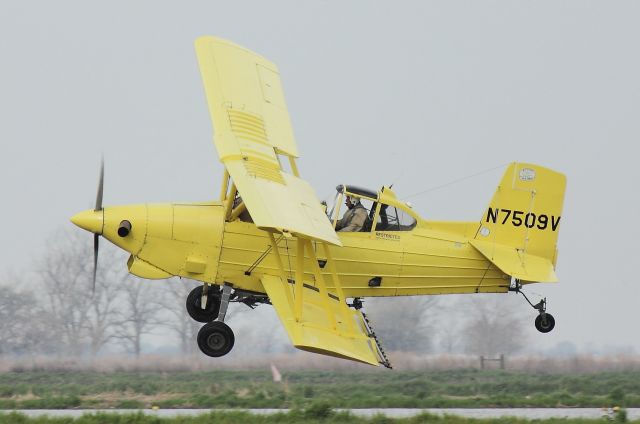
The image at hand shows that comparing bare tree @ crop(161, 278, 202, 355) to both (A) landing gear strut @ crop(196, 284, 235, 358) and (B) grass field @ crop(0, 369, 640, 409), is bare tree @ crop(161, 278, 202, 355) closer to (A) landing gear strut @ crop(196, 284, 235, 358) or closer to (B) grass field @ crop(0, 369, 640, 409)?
(B) grass field @ crop(0, 369, 640, 409)

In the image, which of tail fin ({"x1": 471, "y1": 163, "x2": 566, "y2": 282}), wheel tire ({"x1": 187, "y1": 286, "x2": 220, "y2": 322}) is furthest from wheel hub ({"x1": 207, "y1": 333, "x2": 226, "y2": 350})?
tail fin ({"x1": 471, "y1": 163, "x2": 566, "y2": 282})

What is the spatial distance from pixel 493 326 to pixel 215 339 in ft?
91.4

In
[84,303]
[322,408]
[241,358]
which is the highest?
[84,303]

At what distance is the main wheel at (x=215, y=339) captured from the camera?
648 inches

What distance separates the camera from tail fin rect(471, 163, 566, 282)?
18.7 meters

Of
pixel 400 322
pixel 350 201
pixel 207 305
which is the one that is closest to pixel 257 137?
pixel 350 201

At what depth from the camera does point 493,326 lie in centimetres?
4316

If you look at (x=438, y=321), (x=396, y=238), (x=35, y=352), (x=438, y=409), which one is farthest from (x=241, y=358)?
(x=396, y=238)

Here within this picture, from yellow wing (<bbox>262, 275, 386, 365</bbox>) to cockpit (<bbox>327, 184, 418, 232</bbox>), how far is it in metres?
1.18

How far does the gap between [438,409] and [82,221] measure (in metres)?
6.92

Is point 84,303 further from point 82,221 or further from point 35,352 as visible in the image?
point 82,221

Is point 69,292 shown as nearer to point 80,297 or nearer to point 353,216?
point 80,297

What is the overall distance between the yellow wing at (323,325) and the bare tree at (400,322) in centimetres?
2253

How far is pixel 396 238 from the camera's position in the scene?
703 inches
